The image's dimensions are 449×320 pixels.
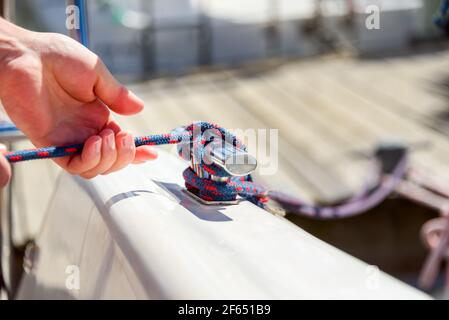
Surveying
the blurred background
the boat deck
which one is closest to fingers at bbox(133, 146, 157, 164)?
the blurred background

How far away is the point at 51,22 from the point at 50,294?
6.83 meters

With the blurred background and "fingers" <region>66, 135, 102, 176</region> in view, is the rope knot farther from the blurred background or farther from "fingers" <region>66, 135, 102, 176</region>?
the blurred background

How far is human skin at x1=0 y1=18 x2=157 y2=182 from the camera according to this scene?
1093mm

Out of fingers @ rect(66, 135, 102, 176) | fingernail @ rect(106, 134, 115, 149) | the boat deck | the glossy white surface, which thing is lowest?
the boat deck

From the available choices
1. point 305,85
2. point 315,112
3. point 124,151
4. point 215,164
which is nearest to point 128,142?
point 124,151

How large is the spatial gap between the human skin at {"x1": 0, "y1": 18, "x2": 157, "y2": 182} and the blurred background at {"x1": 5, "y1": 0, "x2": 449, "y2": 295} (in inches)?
56.7

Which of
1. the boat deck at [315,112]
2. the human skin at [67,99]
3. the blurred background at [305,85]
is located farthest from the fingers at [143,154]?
the boat deck at [315,112]

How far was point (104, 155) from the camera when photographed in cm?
107

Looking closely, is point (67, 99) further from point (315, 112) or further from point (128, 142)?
point (315, 112)

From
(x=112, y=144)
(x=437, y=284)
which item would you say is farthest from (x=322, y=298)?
(x=437, y=284)

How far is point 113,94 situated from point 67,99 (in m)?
0.08

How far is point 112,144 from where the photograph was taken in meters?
1.08

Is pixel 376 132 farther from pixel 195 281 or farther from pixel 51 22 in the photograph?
pixel 51 22

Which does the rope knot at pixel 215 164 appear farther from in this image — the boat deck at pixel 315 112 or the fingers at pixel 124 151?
the boat deck at pixel 315 112
